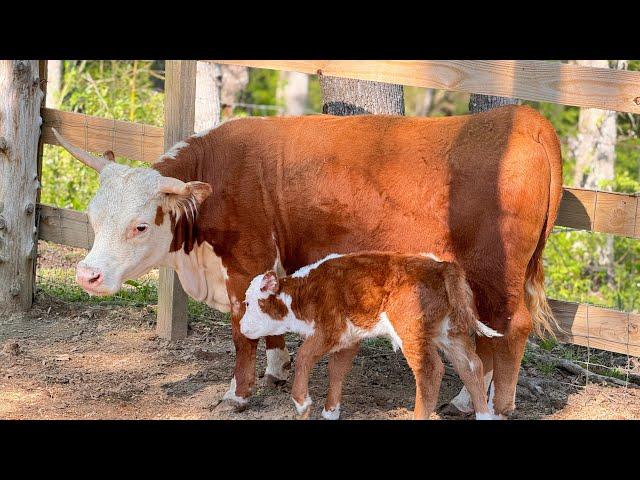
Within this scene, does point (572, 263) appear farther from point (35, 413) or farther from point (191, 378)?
point (35, 413)

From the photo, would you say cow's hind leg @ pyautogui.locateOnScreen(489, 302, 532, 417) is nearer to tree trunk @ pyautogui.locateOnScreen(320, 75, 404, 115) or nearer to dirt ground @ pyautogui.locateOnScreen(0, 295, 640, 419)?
dirt ground @ pyautogui.locateOnScreen(0, 295, 640, 419)

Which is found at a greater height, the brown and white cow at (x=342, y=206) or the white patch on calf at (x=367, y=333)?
the brown and white cow at (x=342, y=206)

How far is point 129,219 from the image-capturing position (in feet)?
17.9

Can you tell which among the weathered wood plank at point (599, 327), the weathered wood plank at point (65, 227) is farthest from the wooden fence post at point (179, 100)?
the weathered wood plank at point (599, 327)

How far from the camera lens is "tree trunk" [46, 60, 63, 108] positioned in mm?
12625

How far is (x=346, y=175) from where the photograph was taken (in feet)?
18.5

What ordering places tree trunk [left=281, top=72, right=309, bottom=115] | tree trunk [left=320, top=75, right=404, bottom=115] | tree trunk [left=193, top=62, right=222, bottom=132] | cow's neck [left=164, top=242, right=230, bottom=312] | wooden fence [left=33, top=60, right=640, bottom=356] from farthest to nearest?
tree trunk [left=281, top=72, right=309, bottom=115] → tree trunk [left=193, top=62, right=222, bottom=132] → tree trunk [left=320, top=75, right=404, bottom=115] → cow's neck [left=164, top=242, right=230, bottom=312] → wooden fence [left=33, top=60, right=640, bottom=356]

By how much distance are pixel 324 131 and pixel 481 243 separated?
1.31m

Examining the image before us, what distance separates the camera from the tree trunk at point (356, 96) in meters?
7.06

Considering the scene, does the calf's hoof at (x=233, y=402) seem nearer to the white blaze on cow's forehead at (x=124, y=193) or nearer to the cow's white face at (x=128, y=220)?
the cow's white face at (x=128, y=220)

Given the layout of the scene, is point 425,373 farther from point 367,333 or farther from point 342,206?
point 342,206

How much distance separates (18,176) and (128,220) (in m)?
2.23

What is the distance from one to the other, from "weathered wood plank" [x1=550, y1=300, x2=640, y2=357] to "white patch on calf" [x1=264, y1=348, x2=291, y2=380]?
1.94 meters

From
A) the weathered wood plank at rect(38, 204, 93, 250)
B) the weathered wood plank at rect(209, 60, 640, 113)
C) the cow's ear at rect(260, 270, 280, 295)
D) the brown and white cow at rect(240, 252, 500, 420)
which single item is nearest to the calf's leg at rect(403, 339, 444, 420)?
the brown and white cow at rect(240, 252, 500, 420)
